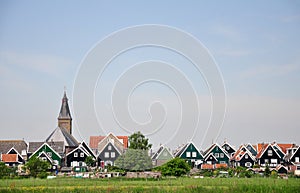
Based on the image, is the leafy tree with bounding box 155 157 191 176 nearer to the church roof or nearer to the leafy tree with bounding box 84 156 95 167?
the leafy tree with bounding box 84 156 95 167

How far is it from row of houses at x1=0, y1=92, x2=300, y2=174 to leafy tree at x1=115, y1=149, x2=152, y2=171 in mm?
7775

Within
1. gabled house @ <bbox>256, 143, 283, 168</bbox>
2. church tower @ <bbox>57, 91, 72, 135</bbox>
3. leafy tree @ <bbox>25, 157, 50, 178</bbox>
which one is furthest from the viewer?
church tower @ <bbox>57, 91, 72, 135</bbox>

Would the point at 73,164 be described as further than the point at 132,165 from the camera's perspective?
Yes

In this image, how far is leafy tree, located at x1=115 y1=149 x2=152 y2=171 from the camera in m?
41.4

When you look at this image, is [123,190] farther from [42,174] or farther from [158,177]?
[42,174]

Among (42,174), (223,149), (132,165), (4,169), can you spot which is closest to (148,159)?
(132,165)

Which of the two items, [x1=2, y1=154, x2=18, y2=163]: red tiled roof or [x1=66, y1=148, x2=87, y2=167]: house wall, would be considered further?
[x1=66, y1=148, x2=87, y2=167]: house wall

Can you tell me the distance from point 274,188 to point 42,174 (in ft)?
67.1

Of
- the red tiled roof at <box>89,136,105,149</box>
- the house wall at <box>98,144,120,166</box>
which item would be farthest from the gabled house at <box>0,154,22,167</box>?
the red tiled roof at <box>89,136,105,149</box>

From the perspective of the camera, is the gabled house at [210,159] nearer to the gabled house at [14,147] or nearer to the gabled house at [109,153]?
the gabled house at [109,153]

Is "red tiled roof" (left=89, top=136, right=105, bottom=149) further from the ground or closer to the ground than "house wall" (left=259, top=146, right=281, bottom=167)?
further from the ground

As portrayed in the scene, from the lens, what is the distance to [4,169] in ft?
128

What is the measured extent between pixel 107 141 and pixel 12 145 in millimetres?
10228

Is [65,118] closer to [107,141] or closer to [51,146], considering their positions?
[107,141]
